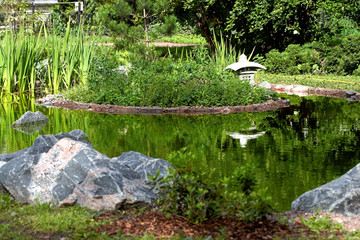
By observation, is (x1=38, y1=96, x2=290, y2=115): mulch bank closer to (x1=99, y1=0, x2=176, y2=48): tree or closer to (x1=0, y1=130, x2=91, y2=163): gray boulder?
(x1=99, y1=0, x2=176, y2=48): tree

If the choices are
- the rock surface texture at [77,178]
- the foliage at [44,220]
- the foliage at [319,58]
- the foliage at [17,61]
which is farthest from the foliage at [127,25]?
the foliage at [44,220]

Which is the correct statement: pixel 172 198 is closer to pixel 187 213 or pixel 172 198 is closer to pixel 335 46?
pixel 187 213

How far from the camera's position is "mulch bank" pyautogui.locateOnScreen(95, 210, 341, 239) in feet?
13.3

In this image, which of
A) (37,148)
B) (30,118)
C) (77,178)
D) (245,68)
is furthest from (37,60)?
(77,178)

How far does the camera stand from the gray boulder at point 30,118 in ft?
33.8

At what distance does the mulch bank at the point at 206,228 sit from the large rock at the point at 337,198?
0.45 metres

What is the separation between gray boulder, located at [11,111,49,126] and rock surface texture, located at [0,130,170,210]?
4.99 metres

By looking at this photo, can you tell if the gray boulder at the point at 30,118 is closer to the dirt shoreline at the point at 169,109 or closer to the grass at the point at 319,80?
the dirt shoreline at the point at 169,109

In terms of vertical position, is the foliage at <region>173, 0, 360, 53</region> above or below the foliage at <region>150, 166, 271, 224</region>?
above

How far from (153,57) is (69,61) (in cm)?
343

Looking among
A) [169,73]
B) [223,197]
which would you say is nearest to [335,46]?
[169,73]

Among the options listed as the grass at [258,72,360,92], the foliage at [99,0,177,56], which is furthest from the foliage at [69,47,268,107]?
the foliage at [99,0,177,56]

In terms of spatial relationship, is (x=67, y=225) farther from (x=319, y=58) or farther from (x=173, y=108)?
(x=319, y=58)

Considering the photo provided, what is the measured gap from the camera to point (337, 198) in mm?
4676
